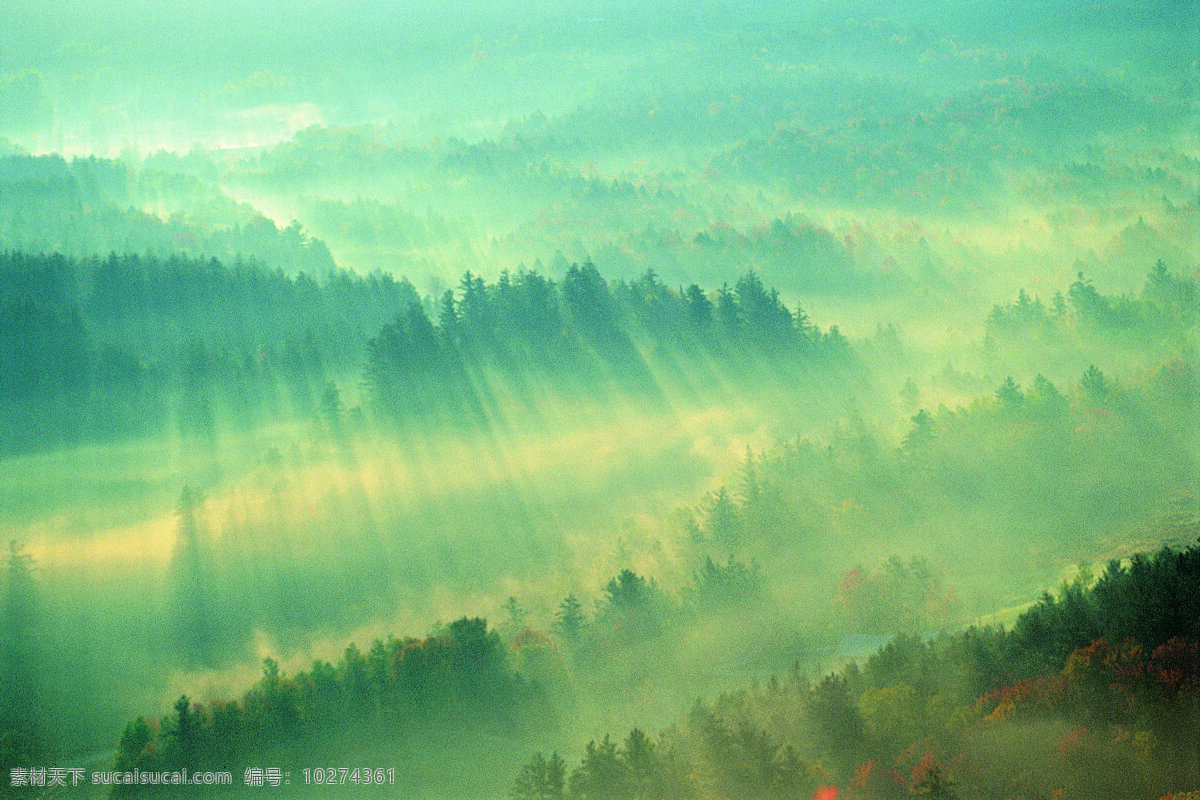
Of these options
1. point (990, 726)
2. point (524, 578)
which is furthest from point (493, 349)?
point (990, 726)

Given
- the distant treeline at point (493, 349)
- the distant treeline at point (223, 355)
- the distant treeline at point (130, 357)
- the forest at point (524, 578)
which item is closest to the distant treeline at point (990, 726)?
the forest at point (524, 578)

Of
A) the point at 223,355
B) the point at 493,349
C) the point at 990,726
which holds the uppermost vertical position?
the point at 223,355

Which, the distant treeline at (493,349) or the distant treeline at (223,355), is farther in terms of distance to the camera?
the distant treeline at (223,355)

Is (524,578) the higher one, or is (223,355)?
(223,355)

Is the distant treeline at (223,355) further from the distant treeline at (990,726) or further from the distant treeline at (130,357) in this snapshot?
the distant treeline at (990,726)

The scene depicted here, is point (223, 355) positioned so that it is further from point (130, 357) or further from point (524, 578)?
point (524, 578)

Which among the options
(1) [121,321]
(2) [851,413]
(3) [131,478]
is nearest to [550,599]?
(2) [851,413]

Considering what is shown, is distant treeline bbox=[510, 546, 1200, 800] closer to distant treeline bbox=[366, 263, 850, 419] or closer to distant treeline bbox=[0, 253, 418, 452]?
distant treeline bbox=[366, 263, 850, 419]

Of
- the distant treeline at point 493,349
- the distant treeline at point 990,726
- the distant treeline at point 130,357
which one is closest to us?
the distant treeline at point 990,726

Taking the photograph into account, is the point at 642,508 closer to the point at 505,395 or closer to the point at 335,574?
the point at 505,395

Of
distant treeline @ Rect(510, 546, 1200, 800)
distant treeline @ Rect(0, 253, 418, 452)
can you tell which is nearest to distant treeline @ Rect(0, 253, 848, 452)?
distant treeline @ Rect(0, 253, 418, 452)
